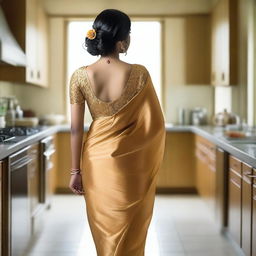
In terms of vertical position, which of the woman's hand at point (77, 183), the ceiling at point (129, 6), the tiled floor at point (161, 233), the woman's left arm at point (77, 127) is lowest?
the tiled floor at point (161, 233)

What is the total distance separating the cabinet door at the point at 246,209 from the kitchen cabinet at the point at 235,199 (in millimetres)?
117

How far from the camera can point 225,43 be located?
18.4ft

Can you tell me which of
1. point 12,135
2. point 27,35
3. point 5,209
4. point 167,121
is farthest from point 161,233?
point 167,121

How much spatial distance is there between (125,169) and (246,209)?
115cm

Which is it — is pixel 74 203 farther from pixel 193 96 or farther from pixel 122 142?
pixel 122 142

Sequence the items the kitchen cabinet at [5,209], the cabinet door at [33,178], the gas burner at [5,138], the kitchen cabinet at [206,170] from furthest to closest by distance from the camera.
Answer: the kitchen cabinet at [206,170] → the cabinet door at [33,178] → the gas burner at [5,138] → the kitchen cabinet at [5,209]

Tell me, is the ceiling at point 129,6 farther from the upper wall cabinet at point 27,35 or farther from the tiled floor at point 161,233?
the tiled floor at point 161,233

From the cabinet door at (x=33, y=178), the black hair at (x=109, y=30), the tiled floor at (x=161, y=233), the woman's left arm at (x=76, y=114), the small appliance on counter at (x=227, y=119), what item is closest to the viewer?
the black hair at (x=109, y=30)

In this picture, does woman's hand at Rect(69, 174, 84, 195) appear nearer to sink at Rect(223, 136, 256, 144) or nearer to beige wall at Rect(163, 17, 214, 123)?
sink at Rect(223, 136, 256, 144)

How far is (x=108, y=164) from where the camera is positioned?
2.57 m

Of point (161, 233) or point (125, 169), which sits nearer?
point (125, 169)

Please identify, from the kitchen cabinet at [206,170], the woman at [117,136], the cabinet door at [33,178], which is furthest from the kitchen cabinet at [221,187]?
the woman at [117,136]

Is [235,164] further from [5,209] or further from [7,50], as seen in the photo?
[7,50]

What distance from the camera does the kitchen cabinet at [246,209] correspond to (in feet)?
10.6
